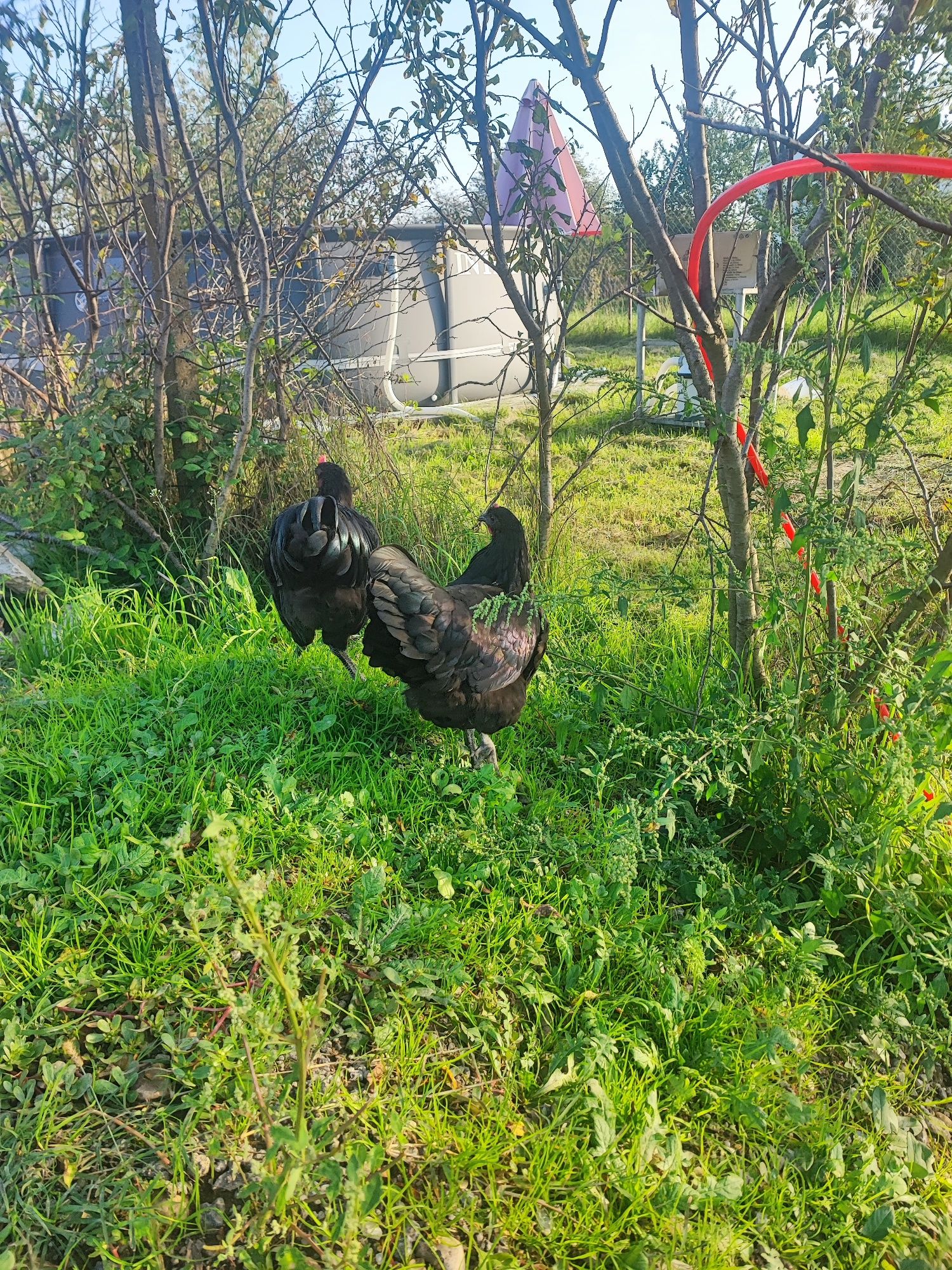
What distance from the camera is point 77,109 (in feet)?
12.1

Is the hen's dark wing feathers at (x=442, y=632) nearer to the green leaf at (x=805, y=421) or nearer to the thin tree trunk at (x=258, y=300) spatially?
the green leaf at (x=805, y=421)

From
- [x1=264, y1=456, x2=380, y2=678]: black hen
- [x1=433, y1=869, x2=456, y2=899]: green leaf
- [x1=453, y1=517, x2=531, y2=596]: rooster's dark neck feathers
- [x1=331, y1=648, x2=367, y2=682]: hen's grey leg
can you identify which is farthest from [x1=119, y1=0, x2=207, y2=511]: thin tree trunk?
[x1=433, y1=869, x2=456, y2=899]: green leaf

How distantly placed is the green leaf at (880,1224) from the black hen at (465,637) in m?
1.61

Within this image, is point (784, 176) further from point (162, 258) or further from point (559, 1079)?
point (162, 258)

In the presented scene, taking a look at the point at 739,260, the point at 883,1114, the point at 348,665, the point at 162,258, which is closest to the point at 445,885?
the point at 883,1114

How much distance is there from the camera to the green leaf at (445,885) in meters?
2.18

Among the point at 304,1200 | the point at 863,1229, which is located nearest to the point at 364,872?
the point at 304,1200

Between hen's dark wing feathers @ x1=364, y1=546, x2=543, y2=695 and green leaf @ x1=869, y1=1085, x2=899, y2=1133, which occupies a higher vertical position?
hen's dark wing feathers @ x1=364, y1=546, x2=543, y2=695

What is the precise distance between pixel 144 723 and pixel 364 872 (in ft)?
3.83

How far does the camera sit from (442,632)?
2.39 meters

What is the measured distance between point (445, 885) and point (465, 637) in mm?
754

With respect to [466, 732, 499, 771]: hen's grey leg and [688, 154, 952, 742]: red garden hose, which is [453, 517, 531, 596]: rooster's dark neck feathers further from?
[688, 154, 952, 742]: red garden hose

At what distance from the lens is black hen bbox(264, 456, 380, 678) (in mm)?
2982

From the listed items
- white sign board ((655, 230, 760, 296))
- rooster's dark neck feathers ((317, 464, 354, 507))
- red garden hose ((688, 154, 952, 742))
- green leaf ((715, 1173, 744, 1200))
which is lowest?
green leaf ((715, 1173, 744, 1200))
